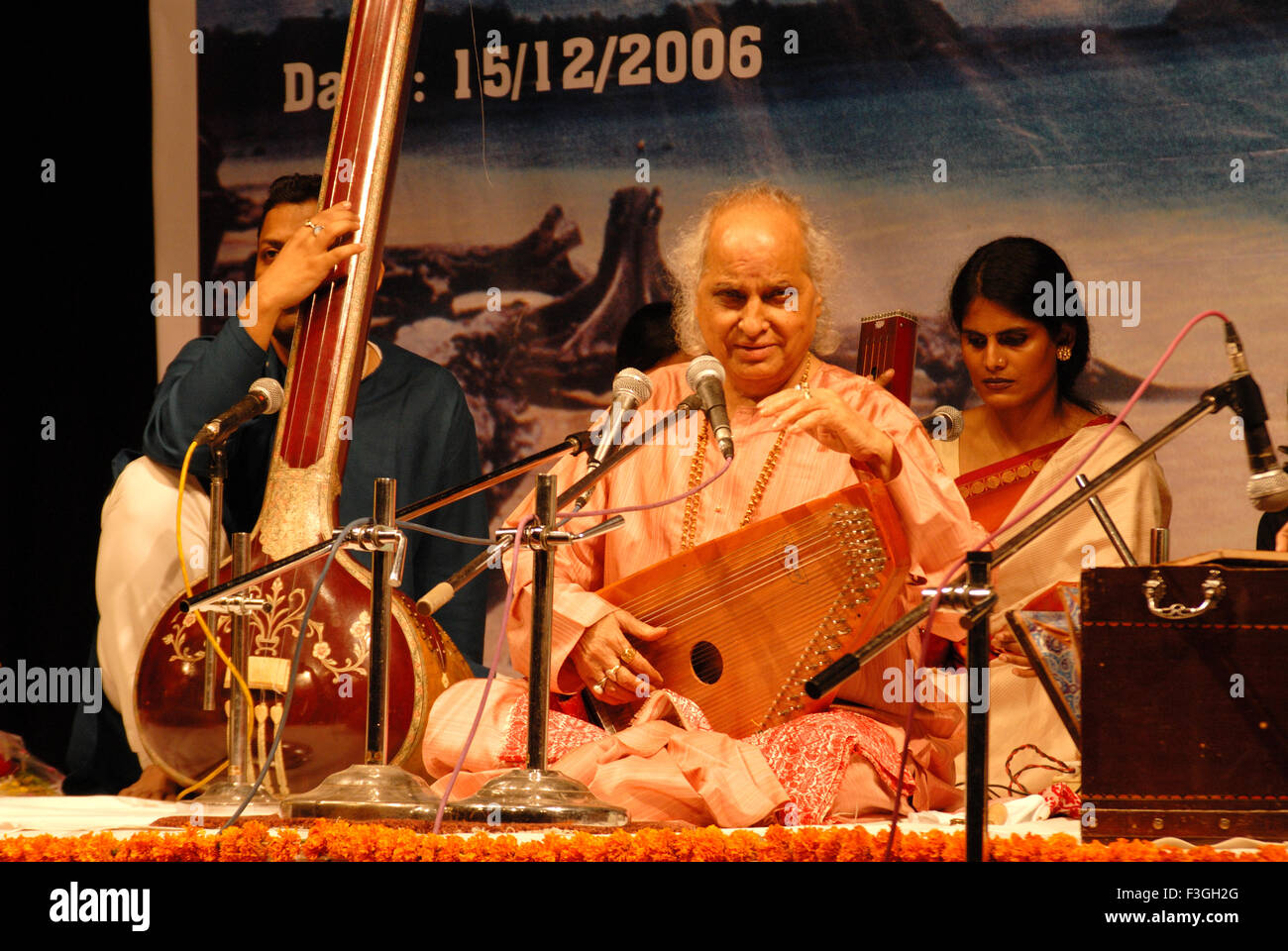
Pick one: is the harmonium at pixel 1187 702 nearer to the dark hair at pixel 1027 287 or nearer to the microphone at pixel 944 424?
the microphone at pixel 944 424

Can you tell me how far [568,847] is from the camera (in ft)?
7.26

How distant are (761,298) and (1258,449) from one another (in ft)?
4.98

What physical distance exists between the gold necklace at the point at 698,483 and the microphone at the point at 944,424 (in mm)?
645

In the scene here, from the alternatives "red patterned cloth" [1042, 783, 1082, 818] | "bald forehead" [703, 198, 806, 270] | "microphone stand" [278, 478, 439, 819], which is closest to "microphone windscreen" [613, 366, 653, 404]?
"microphone stand" [278, 478, 439, 819]

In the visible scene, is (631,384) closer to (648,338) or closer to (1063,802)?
(1063,802)

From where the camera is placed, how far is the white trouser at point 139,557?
3.72 metres

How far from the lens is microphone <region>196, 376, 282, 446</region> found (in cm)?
307

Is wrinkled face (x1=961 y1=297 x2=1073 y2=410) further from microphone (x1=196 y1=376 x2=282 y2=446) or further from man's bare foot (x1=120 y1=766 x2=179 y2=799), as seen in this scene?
man's bare foot (x1=120 y1=766 x2=179 y2=799)

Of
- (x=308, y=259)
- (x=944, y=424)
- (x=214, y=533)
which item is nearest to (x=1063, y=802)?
(x=944, y=424)

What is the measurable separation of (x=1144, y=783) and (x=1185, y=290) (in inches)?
85.8

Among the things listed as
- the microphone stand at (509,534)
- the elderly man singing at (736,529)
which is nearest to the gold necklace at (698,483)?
the elderly man singing at (736,529)
